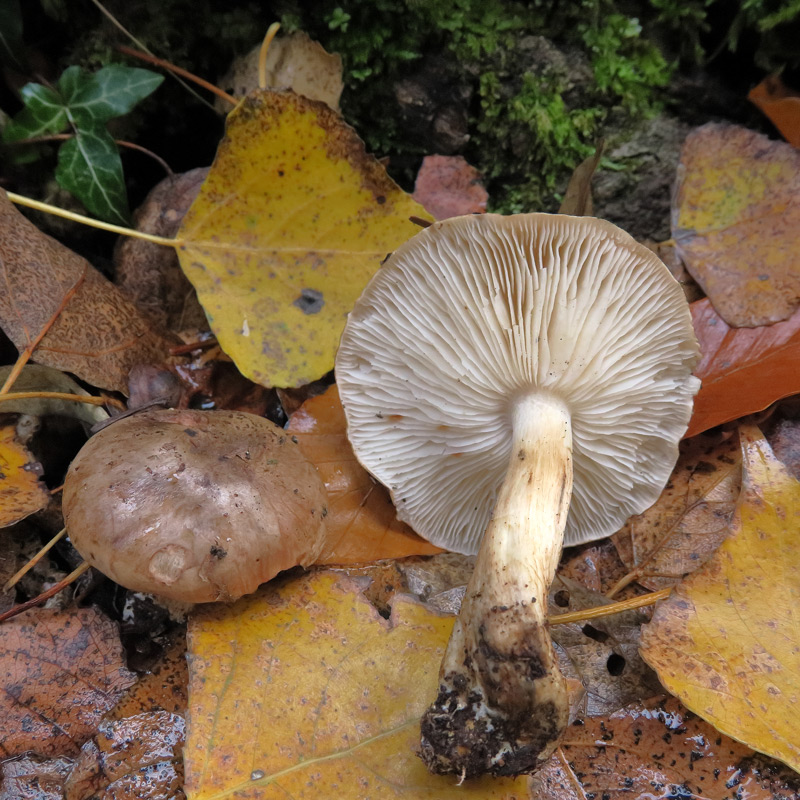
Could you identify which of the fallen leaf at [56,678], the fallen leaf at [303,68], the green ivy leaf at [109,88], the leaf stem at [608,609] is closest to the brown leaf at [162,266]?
the green ivy leaf at [109,88]

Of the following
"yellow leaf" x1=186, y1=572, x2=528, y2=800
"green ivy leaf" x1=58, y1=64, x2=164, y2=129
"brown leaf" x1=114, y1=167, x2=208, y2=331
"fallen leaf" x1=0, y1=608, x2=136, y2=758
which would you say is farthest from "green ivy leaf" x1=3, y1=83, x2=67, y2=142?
"yellow leaf" x1=186, y1=572, x2=528, y2=800

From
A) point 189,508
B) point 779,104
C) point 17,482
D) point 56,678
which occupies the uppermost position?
point 779,104

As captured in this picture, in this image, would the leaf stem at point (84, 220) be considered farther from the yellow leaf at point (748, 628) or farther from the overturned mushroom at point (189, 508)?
the yellow leaf at point (748, 628)

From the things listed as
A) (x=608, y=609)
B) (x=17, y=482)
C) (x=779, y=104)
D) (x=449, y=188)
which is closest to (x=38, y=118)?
(x=17, y=482)

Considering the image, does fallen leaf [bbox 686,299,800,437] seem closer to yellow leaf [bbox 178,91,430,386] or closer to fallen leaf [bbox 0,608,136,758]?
yellow leaf [bbox 178,91,430,386]

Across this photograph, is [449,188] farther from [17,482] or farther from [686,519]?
[17,482]

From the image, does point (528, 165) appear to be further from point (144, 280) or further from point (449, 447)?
point (144, 280)

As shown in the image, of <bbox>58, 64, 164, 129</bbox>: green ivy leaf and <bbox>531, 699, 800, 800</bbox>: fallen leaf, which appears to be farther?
<bbox>58, 64, 164, 129</bbox>: green ivy leaf

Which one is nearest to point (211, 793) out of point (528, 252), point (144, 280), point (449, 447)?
point (449, 447)
